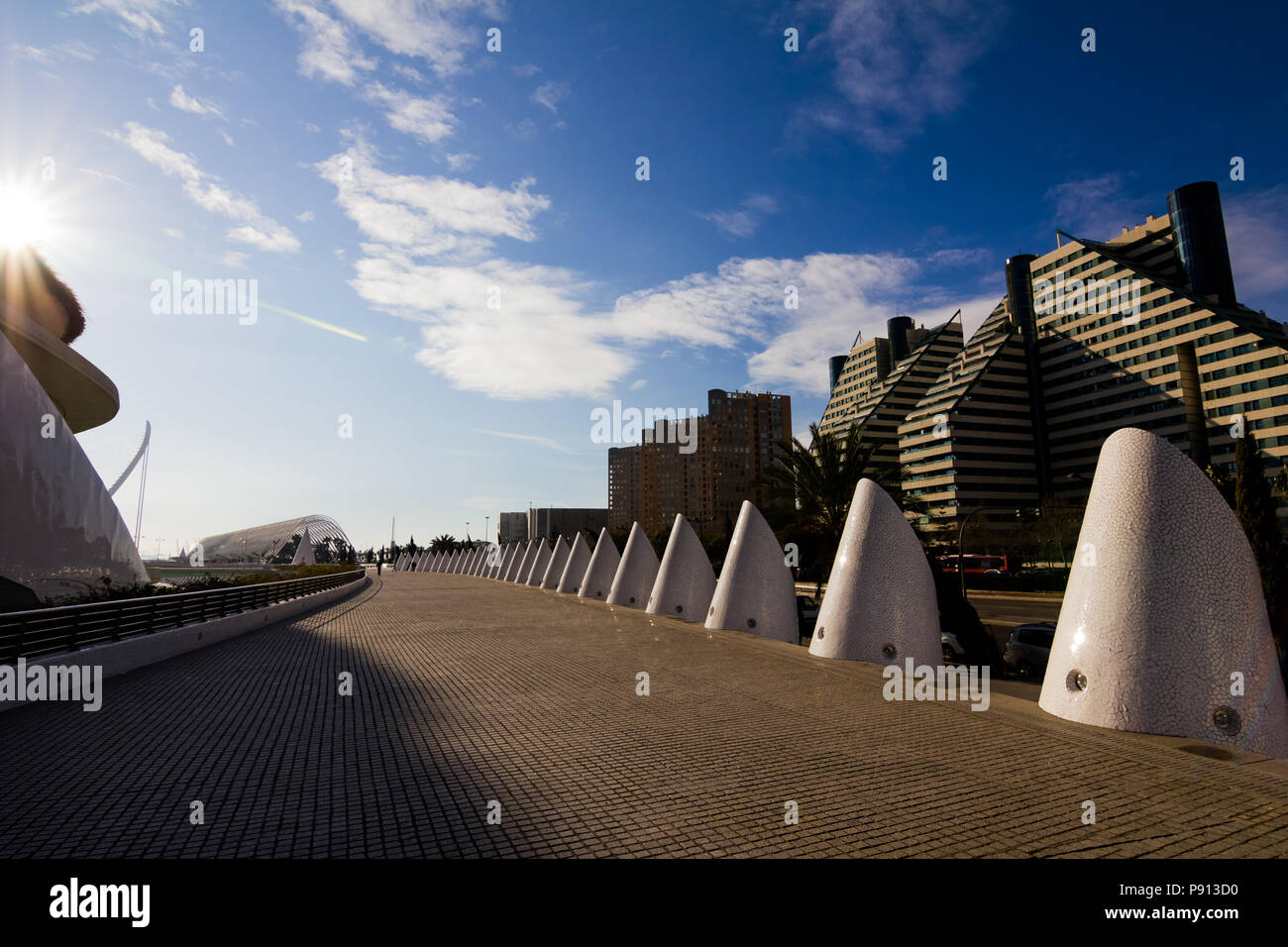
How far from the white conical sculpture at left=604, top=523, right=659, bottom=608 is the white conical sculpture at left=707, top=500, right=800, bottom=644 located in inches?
323

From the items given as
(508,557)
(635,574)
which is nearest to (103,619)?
(635,574)

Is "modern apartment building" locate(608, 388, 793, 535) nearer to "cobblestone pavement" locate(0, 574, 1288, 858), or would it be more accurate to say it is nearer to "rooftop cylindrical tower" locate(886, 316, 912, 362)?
"rooftop cylindrical tower" locate(886, 316, 912, 362)

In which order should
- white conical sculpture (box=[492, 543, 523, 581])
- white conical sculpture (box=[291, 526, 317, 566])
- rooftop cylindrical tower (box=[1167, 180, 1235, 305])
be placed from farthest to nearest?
white conical sculpture (box=[291, 526, 317, 566]) → rooftop cylindrical tower (box=[1167, 180, 1235, 305]) → white conical sculpture (box=[492, 543, 523, 581])

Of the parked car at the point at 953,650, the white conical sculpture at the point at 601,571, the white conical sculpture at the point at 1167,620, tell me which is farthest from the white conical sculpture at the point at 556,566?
the white conical sculpture at the point at 1167,620

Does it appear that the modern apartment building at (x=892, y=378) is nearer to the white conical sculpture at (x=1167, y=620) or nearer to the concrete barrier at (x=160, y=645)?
the concrete barrier at (x=160, y=645)

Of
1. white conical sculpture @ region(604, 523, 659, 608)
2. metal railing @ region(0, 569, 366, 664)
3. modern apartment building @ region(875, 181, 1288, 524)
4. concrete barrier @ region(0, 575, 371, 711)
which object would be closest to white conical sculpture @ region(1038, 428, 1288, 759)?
concrete barrier @ region(0, 575, 371, 711)

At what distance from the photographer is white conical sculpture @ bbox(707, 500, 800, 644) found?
47.8 feet

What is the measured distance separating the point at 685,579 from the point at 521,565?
2797 centimetres

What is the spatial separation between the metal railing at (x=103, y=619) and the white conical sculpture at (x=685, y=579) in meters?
11.2

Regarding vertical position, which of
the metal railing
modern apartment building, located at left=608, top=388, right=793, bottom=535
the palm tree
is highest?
modern apartment building, located at left=608, top=388, right=793, bottom=535

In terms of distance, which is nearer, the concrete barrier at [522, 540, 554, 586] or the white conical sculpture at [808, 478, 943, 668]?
the white conical sculpture at [808, 478, 943, 668]

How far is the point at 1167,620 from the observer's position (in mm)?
6266

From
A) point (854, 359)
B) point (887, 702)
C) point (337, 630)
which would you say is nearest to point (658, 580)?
point (337, 630)

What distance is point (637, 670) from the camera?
1070 cm
